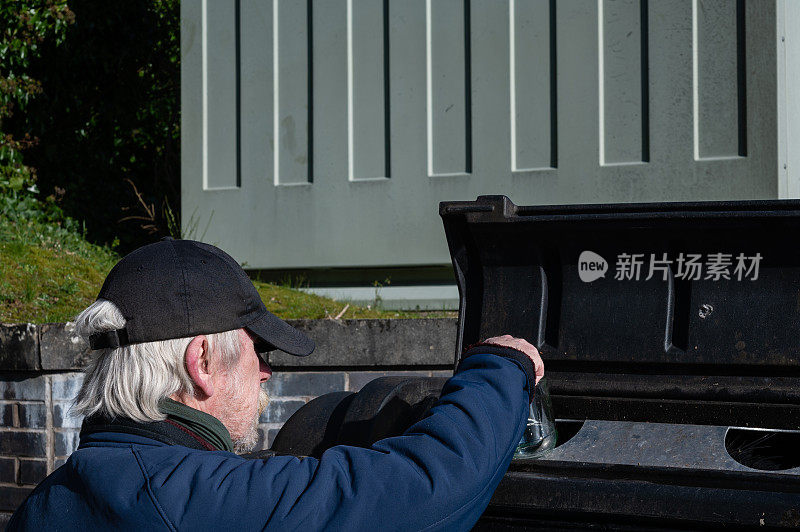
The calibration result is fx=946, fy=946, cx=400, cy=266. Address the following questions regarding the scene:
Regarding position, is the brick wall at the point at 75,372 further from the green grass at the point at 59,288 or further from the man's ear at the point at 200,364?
the man's ear at the point at 200,364

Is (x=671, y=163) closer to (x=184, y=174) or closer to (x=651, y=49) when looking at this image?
(x=651, y=49)

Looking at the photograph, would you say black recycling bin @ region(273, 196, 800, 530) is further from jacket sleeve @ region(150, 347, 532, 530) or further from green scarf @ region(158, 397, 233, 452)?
green scarf @ region(158, 397, 233, 452)

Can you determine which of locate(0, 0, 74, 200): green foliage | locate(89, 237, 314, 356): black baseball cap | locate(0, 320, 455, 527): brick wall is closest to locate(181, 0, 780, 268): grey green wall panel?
locate(0, 320, 455, 527): brick wall

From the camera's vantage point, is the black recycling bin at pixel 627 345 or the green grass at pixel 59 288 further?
the green grass at pixel 59 288

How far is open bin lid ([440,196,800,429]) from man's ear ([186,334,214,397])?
138 centimetres

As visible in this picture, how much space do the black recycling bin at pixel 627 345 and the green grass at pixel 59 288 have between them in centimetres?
182

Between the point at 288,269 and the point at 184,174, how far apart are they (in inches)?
43.7

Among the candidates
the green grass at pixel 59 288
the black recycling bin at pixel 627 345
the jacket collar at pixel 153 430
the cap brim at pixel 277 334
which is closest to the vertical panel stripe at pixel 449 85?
the green grass at pixel 59 288

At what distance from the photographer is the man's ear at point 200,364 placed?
200 centimetres

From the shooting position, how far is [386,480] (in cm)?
173

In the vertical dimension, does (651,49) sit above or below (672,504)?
above

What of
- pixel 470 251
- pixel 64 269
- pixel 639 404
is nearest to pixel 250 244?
pixel 64 269

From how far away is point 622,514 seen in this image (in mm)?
2473

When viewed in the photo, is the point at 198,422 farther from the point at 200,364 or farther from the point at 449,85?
the point at 449,85
